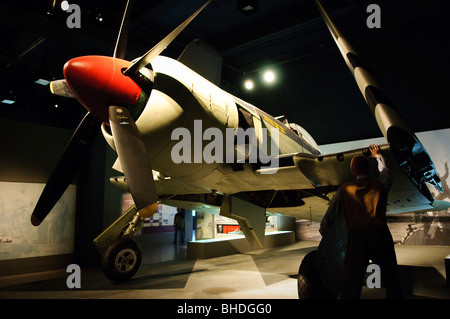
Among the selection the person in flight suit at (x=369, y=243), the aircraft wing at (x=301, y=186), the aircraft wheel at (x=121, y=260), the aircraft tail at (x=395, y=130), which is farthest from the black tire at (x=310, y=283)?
the aircraft wheel at (x=121, y=260)

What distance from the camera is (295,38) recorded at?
891cm

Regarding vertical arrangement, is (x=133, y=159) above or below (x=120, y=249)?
above

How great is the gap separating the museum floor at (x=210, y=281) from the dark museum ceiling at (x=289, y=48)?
367 cm

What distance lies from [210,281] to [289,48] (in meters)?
7.43

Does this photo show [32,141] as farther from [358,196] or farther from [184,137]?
[358,196]

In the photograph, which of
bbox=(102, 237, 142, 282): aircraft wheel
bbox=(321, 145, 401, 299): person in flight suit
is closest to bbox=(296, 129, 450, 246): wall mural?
bbox=(102, 237, 142, 282): aircraft wheel

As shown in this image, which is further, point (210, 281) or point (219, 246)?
point (219, 246)

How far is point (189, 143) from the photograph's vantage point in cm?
354

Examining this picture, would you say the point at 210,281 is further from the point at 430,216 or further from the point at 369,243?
the point at 430,216

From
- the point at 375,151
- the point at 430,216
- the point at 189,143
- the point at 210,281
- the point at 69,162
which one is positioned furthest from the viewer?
the point at 430,216

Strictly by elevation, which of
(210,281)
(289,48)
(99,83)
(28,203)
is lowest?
(210,281)

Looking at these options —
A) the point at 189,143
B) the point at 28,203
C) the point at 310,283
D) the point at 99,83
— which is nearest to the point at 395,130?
the point at 310,283

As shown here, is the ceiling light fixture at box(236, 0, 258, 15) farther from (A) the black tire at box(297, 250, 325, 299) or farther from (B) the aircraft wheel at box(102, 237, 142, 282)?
(A) the black tire at box(297, 250, 325, 299)
